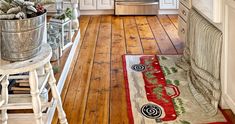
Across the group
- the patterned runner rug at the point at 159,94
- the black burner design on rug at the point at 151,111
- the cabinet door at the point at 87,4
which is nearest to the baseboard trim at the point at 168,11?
the cabinet door at the point at 87,4

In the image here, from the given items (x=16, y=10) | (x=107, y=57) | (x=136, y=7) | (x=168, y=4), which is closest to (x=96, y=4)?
(x=136, y=7)

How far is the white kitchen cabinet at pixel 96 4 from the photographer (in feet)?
18.3

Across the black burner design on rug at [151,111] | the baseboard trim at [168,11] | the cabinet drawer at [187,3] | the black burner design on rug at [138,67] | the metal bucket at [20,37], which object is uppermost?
the cabinet drawer at [187,3]

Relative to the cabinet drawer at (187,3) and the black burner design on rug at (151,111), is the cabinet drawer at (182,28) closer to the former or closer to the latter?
the cabinet drawer at (187,3)

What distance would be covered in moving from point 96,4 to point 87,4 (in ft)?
0.50

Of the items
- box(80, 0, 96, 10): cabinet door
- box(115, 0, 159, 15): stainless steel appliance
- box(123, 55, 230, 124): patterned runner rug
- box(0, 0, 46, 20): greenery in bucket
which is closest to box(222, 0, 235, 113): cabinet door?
box(123, 55, 230, 124): patterned runner rug

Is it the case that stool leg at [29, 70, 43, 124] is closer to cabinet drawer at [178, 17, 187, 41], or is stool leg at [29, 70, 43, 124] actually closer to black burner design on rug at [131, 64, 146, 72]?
black burner design on rug at [131, 64, 146, 72]

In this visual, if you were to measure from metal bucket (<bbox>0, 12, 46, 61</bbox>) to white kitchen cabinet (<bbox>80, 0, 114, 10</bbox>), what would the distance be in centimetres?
379

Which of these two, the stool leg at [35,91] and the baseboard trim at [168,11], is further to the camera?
the baseboard trim at [168,11]

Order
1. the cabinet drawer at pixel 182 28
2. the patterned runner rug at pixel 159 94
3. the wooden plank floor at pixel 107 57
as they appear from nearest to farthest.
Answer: the patterned runner rug at pixel 159 94, the wooden plank floor at pixel 107 57, the cabinet drawer at pixel 182 28

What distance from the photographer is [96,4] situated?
5.61m

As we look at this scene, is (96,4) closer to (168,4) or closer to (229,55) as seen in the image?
(168,4)

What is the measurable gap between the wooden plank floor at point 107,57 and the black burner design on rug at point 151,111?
147 mm

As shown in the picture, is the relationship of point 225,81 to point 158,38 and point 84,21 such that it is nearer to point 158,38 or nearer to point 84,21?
point 158,38
